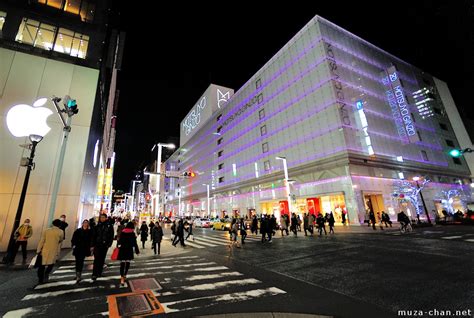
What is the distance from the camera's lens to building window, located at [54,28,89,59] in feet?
58.0

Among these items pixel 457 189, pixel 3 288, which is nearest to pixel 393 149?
pixel 457 189

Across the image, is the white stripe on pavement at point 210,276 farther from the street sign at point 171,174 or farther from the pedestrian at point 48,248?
the street sign at point 171,174

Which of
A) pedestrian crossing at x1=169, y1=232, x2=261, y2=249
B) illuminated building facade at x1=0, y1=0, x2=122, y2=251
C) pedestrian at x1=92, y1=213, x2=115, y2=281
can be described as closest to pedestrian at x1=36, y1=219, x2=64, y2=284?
pedestrian at x1=92, y1=213, x2=115, y2=281

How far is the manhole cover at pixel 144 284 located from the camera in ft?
22.0

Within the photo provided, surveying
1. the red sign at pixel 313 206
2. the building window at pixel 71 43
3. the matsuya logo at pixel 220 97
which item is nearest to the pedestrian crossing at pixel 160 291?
Answer: the building window at pixel 71 43

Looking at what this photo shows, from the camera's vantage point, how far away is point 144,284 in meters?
7.13

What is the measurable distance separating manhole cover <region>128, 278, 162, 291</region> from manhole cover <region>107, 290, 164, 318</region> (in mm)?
398

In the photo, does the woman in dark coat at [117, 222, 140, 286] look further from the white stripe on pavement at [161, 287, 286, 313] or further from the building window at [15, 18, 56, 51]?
the building window at [15, 18, 56, 51]

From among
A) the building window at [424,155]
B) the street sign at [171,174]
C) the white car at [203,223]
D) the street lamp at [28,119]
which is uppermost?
the building window at [424,155]

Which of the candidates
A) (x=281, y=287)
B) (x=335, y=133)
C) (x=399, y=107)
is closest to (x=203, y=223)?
(x=335, y=133)

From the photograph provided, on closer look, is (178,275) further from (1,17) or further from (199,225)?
(199,225)

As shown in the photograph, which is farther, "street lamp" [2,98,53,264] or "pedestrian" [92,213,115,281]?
"street lamp" [2,98,53,264]

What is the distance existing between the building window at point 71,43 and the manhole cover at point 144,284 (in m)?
18.7

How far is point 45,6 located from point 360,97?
35.7 meters
